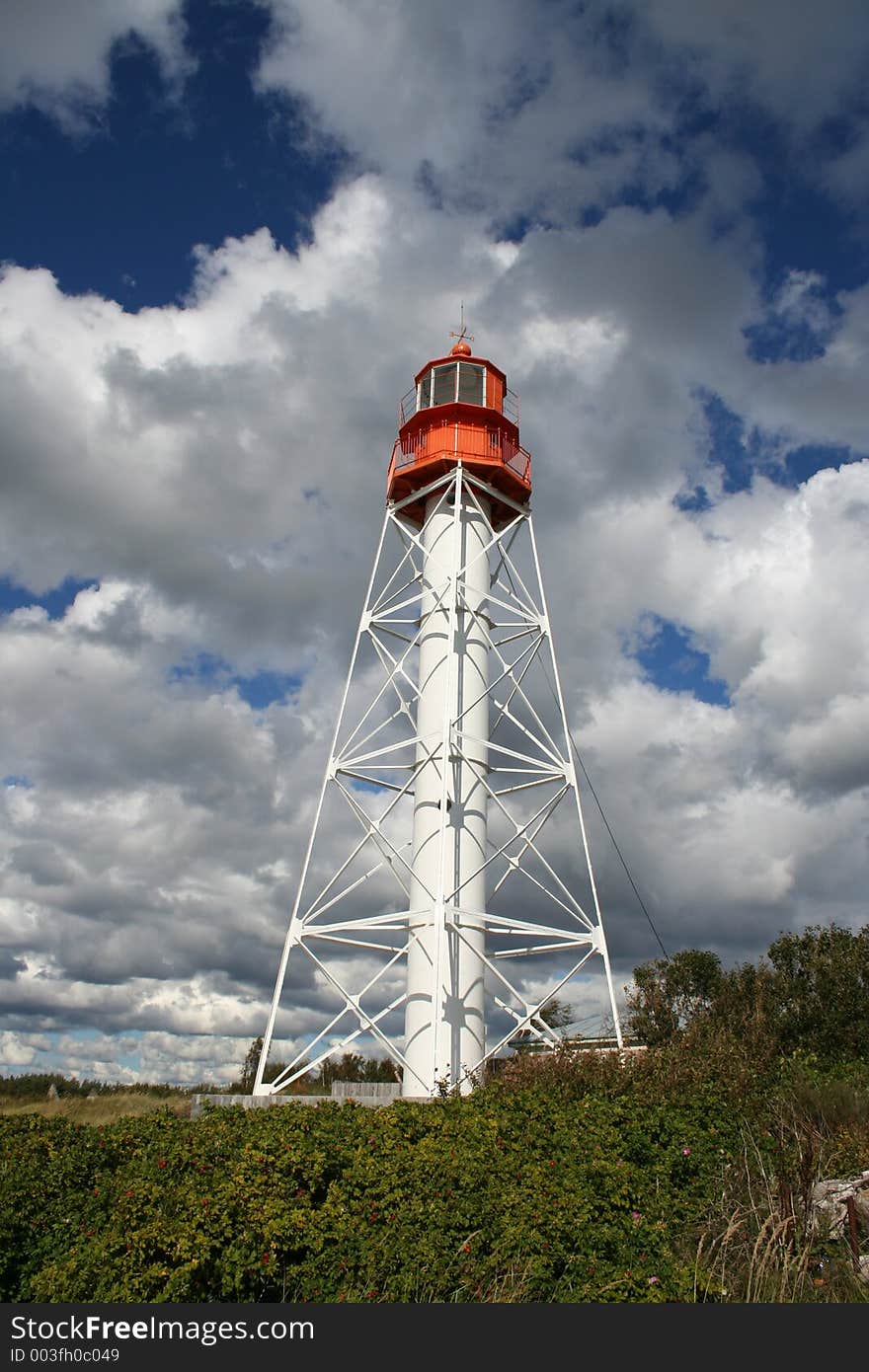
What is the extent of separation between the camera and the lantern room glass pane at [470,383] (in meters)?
26.9

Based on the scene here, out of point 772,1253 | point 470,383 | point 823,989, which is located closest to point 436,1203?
point 772,1253

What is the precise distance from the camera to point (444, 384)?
27.3 metres

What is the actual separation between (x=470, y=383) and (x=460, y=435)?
6.45 feet

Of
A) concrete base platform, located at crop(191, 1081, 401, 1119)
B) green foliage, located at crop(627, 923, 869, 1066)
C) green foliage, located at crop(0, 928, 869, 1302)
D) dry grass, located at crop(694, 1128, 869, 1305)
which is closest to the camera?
green foliage, located at crop(0, 928, 869, 1302)

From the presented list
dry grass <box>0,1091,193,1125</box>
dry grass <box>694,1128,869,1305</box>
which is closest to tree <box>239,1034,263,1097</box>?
dry grass <box>0,1091,193,1125</box>

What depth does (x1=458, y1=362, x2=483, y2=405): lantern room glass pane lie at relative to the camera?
26.9 meters

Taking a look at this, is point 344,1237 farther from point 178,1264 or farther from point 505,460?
point 505,460

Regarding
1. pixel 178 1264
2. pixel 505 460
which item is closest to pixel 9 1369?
pixel 178 1264

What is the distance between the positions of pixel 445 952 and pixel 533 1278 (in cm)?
1363

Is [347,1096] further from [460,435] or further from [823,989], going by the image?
[823,989]

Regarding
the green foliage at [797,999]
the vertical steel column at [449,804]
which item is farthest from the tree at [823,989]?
the vertical steel column at [449,804]

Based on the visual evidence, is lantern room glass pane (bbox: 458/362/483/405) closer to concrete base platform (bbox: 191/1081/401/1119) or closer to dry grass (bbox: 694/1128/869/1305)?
concrete base platform (bbox: 191/1081/401/1119)

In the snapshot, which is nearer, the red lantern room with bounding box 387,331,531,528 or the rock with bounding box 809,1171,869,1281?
the rock with bounding box 809,1171,869,1281

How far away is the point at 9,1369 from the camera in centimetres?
668
